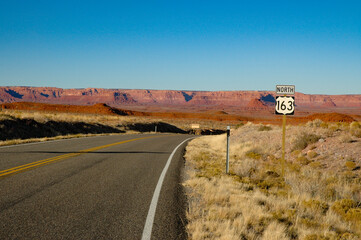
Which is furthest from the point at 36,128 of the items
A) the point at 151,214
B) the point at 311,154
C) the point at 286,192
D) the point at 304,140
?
the point at 286,192

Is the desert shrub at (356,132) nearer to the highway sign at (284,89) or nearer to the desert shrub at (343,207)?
the highway sign at (284,89)

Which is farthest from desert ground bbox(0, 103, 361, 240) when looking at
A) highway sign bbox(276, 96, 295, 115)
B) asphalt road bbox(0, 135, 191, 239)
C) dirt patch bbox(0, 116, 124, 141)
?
dirt patch bbox(0, 116, 124, 141)

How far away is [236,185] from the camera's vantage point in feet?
24.5

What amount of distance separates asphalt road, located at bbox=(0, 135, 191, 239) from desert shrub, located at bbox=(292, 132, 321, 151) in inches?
301

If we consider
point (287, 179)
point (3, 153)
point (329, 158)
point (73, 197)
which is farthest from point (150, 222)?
point (329, 158)

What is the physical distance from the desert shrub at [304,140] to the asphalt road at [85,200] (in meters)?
7.65

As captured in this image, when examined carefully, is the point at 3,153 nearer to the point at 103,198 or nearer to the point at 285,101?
the point at 103,198

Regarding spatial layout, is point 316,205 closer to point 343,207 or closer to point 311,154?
point 343,207

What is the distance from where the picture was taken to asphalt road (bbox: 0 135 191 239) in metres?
4.21

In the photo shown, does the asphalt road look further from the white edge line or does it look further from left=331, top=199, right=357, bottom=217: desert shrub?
left=331, top=199, right=357, bottom=217: desert shrub

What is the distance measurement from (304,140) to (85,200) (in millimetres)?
11845

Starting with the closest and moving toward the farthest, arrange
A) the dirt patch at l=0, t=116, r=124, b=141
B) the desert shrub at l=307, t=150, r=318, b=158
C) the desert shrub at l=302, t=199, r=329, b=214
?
1. the desert shrub at l=302, t=199, r=329, b=214
2. the desert shrub at l=307, t=150, r=318, b=158
3. the dirt patch at l=0, t=116, r=124, b=141

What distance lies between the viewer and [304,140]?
14.1m

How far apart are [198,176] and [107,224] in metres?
4.20
